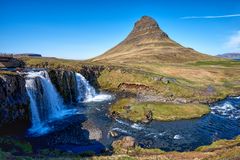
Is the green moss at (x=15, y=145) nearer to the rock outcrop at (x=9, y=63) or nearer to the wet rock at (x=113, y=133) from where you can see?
the wet rock at (x=113, y=133)

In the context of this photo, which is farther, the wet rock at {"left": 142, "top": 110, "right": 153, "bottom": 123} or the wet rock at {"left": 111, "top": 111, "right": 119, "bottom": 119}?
the wet rock at {"left": 111, "top": 111, "right": 119, "bottom": 119}

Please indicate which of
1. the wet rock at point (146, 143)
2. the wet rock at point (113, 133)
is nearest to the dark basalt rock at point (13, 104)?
the wet rock at point (113, 133)

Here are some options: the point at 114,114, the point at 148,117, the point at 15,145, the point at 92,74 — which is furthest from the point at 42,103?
the point at 92,74

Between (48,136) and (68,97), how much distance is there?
32.3 metres

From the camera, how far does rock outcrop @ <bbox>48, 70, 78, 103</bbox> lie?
8135cm

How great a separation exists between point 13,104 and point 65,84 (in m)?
30.8

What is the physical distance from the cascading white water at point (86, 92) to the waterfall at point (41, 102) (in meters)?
15.1

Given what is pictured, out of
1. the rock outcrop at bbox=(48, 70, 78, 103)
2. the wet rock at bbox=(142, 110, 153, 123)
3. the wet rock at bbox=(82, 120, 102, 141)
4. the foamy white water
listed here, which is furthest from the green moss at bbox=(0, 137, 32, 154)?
the foamy white water

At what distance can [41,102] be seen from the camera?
215 ft

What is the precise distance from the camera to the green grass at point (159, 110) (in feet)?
214

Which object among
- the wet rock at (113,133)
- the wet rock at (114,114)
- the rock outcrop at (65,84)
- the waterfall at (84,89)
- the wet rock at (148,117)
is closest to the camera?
the wet rock at (113,133)

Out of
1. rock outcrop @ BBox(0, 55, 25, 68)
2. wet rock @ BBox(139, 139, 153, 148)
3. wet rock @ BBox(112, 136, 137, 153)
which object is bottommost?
wet rock @ BBox(139, 139, 153, 148)

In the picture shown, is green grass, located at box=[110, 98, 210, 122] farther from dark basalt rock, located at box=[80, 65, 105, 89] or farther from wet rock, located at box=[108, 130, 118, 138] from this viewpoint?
dark basalt rock, located at box=[80, 65, 105, 89]

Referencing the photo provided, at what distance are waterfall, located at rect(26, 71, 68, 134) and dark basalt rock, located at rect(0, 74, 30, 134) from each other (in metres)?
2.37
